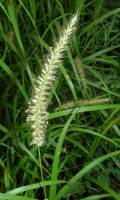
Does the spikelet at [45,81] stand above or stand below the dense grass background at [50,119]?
above

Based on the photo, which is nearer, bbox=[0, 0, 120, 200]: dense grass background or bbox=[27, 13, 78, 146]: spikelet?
bbox=[27, 13, 78, 146]: spikelet

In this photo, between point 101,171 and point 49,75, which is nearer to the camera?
point 49,75

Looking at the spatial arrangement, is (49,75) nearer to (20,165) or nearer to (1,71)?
(20,165)

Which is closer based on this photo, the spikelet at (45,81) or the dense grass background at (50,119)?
the spikelet at (45,81)

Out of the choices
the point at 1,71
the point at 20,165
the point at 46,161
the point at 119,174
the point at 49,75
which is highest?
the point at 49,75

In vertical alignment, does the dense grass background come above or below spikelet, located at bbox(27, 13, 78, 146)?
below

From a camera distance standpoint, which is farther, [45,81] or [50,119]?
[50,119]

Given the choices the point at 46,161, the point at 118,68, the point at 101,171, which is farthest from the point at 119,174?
the point at 118,68

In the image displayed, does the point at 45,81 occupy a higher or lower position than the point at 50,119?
higher
